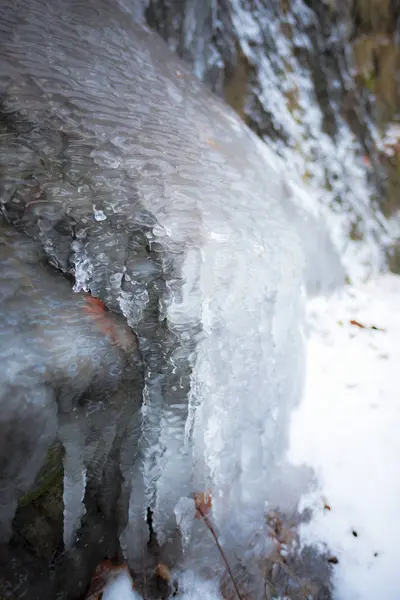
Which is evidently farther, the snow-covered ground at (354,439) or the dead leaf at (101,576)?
the snow-covered ground at (354,439)

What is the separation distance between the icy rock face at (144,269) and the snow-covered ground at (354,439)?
0.70ft

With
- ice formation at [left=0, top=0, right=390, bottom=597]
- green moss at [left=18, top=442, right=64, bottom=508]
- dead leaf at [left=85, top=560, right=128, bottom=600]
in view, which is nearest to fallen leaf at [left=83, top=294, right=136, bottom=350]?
ice formation at [left=0, top=0, right=390, bottom=597]

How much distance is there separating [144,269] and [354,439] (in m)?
1.38

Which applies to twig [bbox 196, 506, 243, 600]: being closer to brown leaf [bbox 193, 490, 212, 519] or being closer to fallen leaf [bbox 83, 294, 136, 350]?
brown leaf [bbox 193, 490, 212, 519]

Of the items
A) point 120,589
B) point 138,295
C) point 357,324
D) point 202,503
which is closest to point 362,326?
point 357,324

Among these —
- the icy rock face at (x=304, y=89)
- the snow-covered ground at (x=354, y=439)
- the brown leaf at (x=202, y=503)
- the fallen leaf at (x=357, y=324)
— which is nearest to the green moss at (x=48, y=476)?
the brown leaf at (x=202, y=503)

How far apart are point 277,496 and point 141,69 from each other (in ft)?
6.96

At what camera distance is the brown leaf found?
1.50 meters

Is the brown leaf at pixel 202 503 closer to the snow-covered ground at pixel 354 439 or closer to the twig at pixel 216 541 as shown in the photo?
the twig at pixel 216 541

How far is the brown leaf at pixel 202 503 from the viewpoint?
4.91 ft

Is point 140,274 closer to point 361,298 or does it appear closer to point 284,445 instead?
point 284,445

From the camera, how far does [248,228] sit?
5.50 ft

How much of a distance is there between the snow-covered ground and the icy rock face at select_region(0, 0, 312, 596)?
214 mm

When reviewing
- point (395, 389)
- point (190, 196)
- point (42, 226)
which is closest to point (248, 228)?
point (190, 196)
